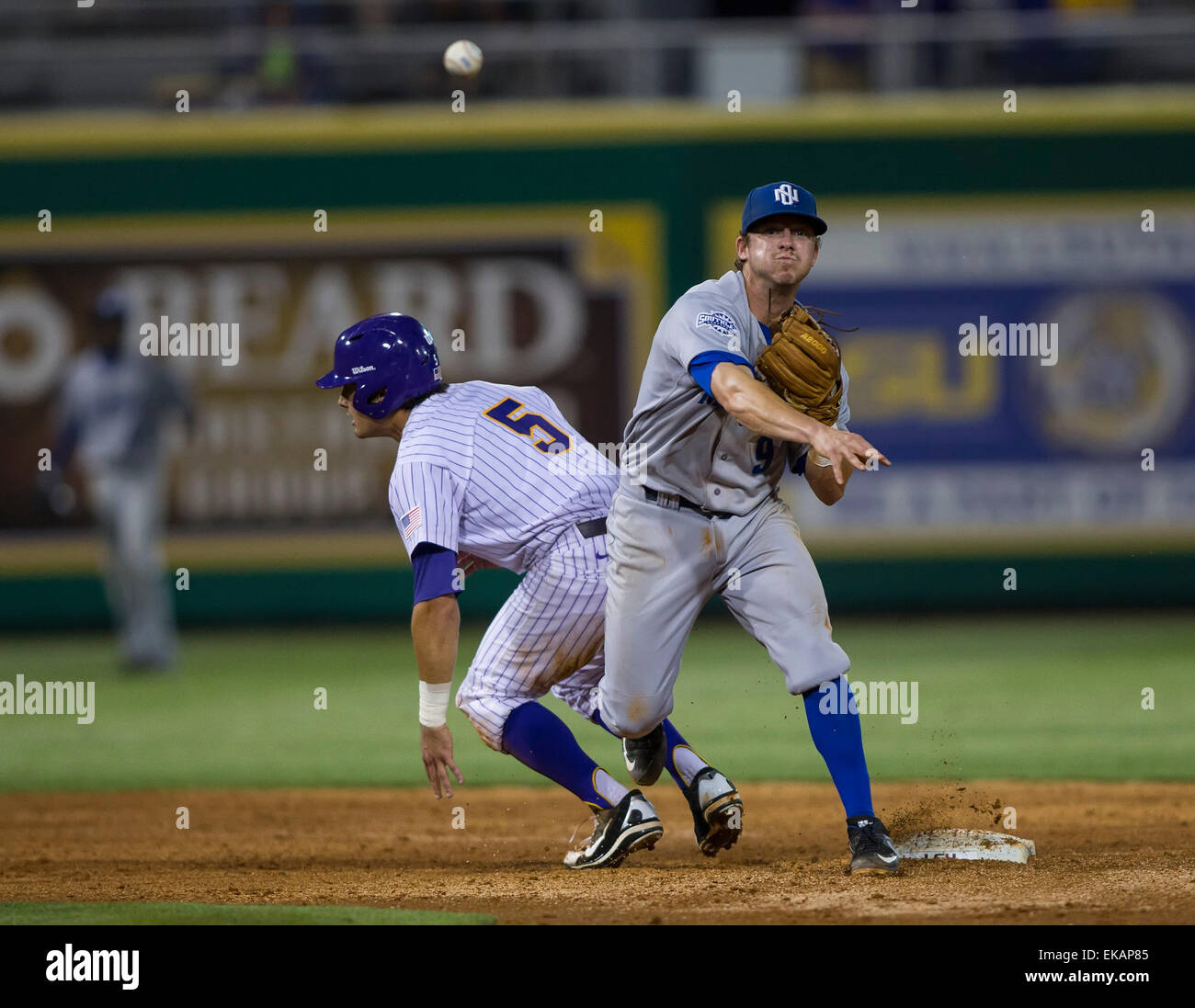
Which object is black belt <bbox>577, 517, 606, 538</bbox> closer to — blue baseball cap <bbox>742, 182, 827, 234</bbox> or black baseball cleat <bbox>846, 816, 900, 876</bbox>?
blue baseball cap <bbox>742, 182, 827, 234</bbox>

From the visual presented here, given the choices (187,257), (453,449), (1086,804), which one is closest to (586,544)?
(453,449)

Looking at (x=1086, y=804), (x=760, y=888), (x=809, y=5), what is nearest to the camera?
(x=760, y=888)

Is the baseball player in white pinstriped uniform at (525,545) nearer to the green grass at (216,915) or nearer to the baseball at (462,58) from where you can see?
the green grass at (216,915)

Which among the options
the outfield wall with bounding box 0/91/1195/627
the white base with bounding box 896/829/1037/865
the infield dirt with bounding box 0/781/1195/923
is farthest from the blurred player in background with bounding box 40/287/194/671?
the white base with bounding box 896/829/1037/865

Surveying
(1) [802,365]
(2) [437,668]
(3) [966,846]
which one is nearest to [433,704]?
(2) [437,668]

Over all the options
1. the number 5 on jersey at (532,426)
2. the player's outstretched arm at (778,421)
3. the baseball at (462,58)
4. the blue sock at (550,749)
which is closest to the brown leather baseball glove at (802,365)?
the player's outstretched arm at (778,421)

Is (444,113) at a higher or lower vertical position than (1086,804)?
higher

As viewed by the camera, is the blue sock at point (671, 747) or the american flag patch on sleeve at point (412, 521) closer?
the american flag patch on sleeve at point (412, 521)

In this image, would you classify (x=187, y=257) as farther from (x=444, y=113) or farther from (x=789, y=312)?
(x=789, y=312)
